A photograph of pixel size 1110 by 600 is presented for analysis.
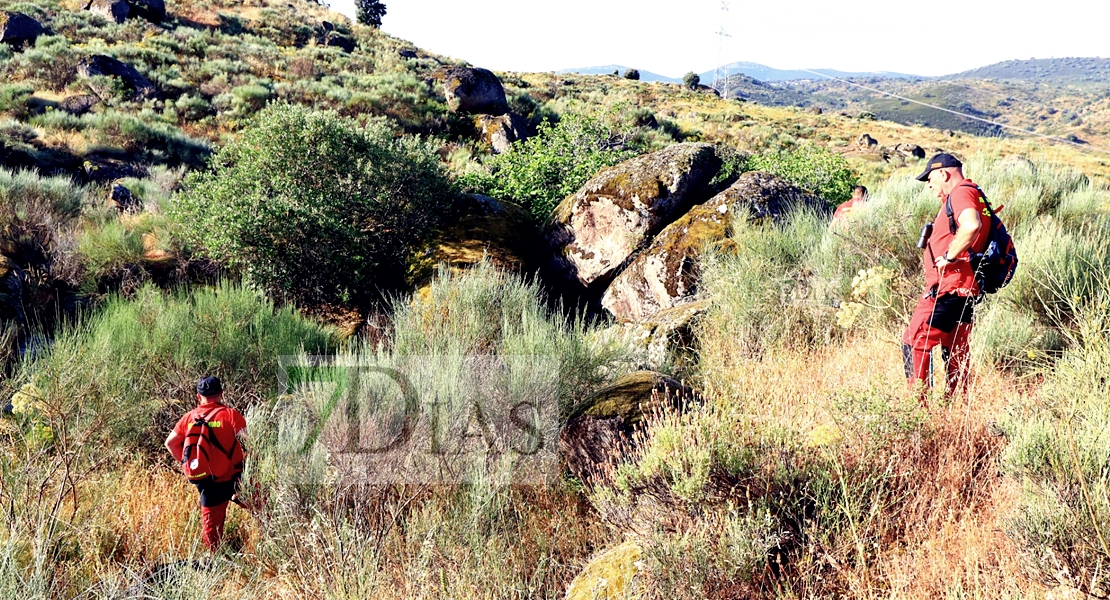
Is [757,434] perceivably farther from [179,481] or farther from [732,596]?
[179,481]

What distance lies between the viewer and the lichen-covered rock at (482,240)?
770cm

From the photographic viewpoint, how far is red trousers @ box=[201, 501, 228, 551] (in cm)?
361

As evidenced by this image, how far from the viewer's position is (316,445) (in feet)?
12.1

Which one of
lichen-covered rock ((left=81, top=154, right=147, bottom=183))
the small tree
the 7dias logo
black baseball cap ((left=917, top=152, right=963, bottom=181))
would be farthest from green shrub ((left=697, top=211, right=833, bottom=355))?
the small tree

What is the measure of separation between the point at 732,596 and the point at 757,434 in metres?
0.83

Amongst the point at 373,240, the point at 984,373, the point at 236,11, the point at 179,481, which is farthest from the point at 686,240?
the point at 236,11

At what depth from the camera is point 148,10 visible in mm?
27344

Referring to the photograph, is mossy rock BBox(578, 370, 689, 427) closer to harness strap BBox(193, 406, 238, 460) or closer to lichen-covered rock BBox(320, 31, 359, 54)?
harness strap BBox(193, 406, 238, 460)

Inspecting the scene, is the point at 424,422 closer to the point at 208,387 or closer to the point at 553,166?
the point at 208,387

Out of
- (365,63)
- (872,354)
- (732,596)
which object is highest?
(365,63)

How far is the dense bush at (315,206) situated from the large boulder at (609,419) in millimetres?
4299

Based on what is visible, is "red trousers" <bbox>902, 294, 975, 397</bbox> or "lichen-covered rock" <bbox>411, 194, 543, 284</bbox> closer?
"red trousers" <bbox>902, 294, 975, 397</bbox>

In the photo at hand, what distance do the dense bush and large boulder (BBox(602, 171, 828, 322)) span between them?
2.94 metres

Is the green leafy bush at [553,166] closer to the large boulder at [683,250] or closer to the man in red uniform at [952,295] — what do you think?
the large boulder at [683,250]
